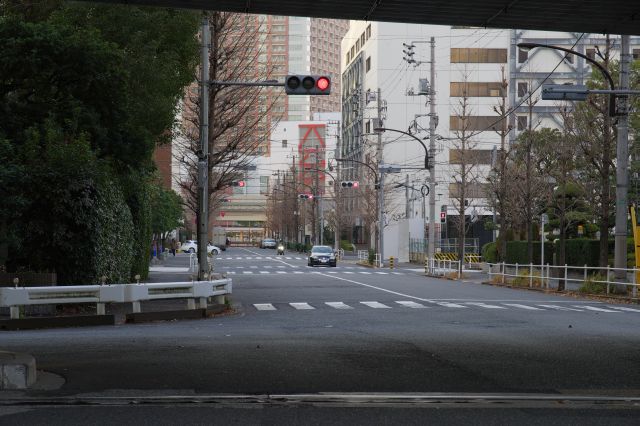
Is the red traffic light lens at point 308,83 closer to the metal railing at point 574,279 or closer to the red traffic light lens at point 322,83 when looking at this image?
the red traffic light lens at point 322,83

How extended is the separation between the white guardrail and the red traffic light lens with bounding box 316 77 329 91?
6387 millimetres

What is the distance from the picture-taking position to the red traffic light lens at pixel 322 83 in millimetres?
20906

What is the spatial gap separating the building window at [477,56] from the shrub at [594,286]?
61774mm

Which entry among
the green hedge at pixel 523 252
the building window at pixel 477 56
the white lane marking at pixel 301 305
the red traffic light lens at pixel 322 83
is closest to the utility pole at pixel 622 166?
the white lane marking at pixel 301 305

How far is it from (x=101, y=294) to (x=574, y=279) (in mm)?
20893

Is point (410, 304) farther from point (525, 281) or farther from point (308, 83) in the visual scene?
point (525, 281)

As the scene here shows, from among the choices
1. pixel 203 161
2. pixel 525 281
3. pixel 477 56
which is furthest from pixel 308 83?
pixel 477 56

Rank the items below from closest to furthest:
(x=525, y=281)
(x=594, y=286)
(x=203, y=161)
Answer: (x=203, y=161), (x=594, y=286), (x=525, y=281)

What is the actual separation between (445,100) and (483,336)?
262 feet

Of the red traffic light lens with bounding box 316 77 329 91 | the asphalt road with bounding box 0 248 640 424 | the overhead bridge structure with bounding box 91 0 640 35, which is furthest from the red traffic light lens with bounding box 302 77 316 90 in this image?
the asphalt road with bounding box 0 248 640 424

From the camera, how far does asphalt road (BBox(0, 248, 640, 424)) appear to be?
1021 centimetres

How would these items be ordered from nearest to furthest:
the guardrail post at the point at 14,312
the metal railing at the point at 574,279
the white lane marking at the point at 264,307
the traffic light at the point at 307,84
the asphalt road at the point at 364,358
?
the asphalt road at the point at 364,358 → the guardrail post at the point at 14,312 → the traffic light at the point at 307,84 → the white lane marking at the point at 264,307 → the metal railing at the point at 574,279

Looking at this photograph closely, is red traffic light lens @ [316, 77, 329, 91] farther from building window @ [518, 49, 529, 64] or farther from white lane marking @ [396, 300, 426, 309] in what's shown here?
building window @ [518, 49, 529, 64]

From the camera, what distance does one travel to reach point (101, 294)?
21.8 m
